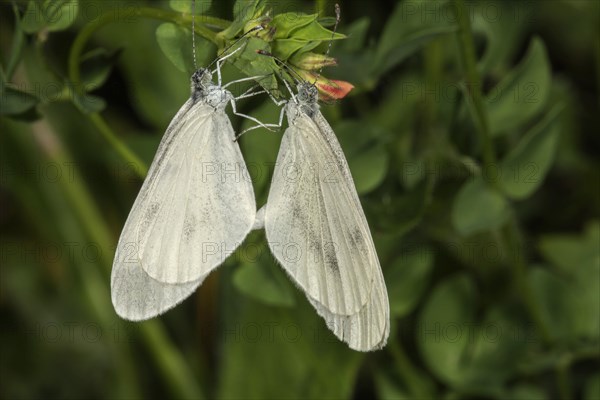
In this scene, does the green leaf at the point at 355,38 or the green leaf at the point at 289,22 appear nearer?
the green leaf at the point at 289,22

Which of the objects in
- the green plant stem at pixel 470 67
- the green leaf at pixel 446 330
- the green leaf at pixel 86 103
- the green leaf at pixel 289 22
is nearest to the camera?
the green leaf at pixel 289 22

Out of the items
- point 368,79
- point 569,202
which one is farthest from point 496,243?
point 368,79

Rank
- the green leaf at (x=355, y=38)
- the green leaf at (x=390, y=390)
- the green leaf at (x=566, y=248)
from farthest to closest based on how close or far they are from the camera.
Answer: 1. the green leaf at (x=566, y=248)
2. the green leaf at (x=390, y=390)
3. the green leaf at (x=355, y=38)

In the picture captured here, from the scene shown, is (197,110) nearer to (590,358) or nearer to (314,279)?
(314,279)

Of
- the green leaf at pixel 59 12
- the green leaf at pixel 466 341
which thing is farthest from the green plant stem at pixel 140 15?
the green leaf at pixel 466 341

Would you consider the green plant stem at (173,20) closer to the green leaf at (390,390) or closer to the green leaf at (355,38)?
the green leaf at (355,38)

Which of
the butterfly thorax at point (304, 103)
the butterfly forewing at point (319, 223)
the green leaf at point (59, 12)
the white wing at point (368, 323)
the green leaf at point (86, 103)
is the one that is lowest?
the white wing at point (368, 323)

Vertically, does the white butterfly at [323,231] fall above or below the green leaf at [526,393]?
above

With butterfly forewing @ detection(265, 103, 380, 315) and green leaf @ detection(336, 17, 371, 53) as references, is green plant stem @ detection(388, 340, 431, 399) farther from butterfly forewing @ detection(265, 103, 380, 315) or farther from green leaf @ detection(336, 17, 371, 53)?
green leaf @ detection(336, 17, 371, 53)
